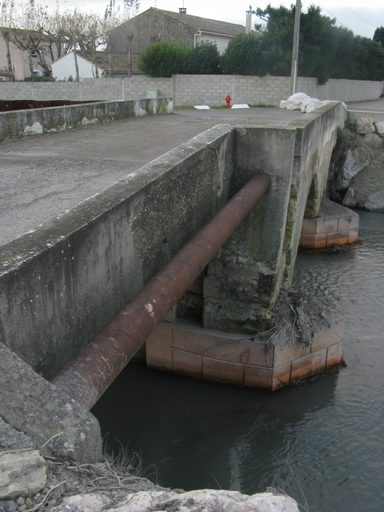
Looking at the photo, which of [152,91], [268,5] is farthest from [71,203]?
[268,5]

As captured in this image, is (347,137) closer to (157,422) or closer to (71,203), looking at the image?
(157,422)

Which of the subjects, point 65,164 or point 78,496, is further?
point 65,164

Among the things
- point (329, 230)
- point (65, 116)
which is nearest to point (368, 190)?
point (329, 230)

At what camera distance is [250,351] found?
584 centimetres

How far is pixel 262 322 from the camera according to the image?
5.81 meters

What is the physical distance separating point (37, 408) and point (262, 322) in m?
4.30

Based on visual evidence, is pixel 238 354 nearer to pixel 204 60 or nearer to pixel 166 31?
pixel 204 60

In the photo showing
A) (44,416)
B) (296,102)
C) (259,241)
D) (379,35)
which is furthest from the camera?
(379,35)

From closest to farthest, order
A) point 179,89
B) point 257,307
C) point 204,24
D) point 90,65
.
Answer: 1. point 257,307
2. point 179,89
3. point 204,24
4. point 90,65

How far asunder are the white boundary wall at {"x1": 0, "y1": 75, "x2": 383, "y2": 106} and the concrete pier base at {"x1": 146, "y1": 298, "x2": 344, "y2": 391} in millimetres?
19284

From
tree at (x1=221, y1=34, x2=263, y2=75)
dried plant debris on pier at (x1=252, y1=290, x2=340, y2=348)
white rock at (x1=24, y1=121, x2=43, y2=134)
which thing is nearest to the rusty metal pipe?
dried plant debris on pier at (x1=252, y1=290, x2=340, y2=348)

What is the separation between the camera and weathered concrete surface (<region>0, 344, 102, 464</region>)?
5.58 ft

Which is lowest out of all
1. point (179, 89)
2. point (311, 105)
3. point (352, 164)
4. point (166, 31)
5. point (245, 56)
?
point (352, 164)

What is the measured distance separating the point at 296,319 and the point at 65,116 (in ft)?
16.8
